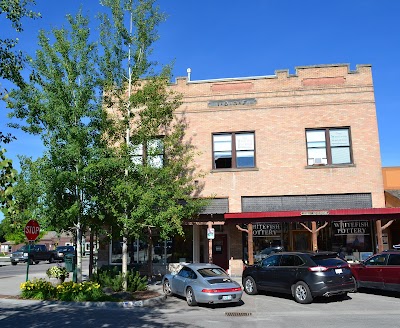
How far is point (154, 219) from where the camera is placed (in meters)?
14.8

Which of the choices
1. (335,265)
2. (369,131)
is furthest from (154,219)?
(369,131)

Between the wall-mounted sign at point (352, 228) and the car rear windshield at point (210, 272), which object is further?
the wall-mounted sign at point (352, 228)

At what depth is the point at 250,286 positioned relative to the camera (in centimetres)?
1512

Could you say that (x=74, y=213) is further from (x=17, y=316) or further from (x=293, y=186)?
(x=293, y=186)

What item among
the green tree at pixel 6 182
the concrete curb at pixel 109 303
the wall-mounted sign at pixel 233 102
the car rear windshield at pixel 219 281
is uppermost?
the wall-mounted sign at pixel 233 102

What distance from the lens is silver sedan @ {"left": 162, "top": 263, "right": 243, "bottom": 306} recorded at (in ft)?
40.2

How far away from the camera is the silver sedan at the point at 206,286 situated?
1226 cm

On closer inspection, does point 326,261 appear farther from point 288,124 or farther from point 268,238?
point 288,124

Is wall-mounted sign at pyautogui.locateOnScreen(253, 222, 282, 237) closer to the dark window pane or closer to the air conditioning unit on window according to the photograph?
the air conditioning unit on window

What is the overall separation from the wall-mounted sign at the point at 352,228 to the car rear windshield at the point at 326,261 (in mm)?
7332

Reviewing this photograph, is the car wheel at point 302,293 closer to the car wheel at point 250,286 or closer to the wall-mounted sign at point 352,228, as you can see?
the car wheel at point 250,286

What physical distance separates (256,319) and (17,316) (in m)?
6.45

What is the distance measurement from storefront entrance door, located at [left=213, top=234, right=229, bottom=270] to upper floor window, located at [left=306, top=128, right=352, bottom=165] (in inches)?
233

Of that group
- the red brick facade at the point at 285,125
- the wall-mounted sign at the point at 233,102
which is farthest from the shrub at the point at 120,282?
the wall-mounted sign at the point at 233,102
